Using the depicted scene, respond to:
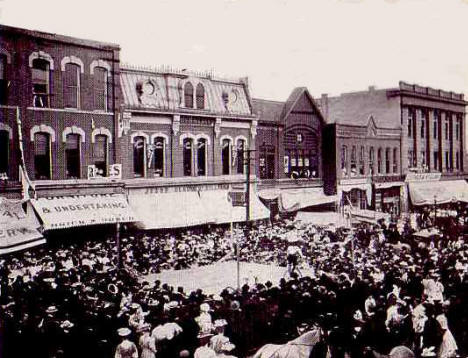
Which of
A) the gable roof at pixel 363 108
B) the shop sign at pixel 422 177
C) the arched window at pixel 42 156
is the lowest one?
the shop sign at pixel 422 177

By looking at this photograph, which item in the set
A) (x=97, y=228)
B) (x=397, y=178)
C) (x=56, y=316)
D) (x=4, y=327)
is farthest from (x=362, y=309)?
(x=397, y=178)

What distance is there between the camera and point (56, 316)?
1148 cm

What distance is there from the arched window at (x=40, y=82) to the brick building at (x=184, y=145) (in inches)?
152

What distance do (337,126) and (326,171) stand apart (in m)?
3.08

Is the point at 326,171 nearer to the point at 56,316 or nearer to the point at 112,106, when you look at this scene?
the point at 112,106

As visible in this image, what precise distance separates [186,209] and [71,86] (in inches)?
316

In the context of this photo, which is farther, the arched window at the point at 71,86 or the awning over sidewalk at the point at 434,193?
the awning over sidewalk at the point at 434,193

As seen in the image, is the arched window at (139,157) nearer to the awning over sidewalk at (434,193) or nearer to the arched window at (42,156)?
the arched window at (42,156)

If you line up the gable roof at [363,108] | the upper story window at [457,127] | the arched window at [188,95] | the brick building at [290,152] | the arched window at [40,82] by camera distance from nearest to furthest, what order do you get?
1. the arched window at [40,82]
2. the arched window at [188,95]
3. the brick building at [290,152]
4. the gable roof at [363,108]
5. the upper story window at [457,127]

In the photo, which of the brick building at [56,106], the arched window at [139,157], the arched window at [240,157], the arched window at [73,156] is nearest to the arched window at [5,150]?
the brick building at [56,106]

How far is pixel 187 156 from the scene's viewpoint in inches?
1062

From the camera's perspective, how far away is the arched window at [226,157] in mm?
28703

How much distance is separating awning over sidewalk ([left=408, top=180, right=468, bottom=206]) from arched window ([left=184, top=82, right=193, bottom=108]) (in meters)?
21.5

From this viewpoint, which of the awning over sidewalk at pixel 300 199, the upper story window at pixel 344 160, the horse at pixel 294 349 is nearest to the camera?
the horse at pixel 294 349
